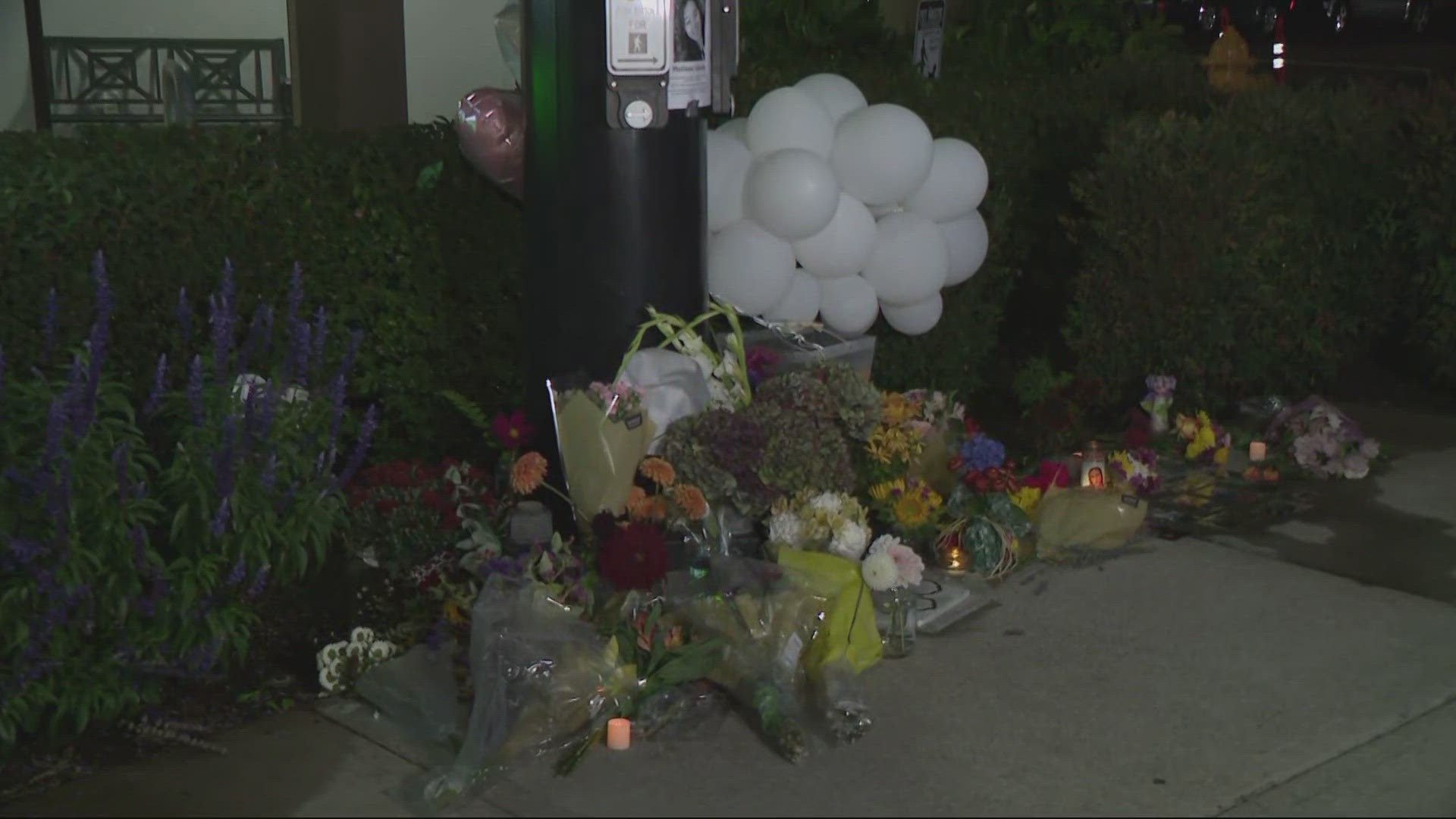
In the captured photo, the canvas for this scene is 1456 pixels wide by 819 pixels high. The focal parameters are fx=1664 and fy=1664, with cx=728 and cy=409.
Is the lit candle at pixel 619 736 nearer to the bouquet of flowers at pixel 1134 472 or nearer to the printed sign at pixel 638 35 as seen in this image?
the printed sign at pixel 638 35

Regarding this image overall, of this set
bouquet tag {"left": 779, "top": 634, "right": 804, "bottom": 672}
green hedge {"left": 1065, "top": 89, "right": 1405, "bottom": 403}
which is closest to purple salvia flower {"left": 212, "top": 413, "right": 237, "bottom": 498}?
bouquet tag {"left": 779, "top": 634, "right": 804, "bottom": 672}

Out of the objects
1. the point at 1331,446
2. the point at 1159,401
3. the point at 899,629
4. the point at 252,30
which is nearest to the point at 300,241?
the point at 899,629

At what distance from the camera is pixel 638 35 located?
4906mm

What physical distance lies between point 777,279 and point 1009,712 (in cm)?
187

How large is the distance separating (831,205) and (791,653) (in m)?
1.82

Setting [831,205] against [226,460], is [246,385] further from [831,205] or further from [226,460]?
[831,205]

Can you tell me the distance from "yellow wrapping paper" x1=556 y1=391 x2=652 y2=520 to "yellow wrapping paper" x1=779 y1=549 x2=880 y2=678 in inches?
21.1

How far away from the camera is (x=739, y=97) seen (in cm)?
641

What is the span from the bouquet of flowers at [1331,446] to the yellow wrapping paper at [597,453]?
9.76ft

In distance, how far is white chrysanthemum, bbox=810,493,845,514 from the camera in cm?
495

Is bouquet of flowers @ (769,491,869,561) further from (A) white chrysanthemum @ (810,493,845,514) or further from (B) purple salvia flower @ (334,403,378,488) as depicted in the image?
(B) purple salvia flower @ (334,403,378,488)

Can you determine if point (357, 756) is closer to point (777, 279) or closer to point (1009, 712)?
point (1009, 712)

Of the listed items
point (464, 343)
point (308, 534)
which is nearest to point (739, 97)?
point (464, 343)

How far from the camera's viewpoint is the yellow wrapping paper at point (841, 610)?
4465mm
